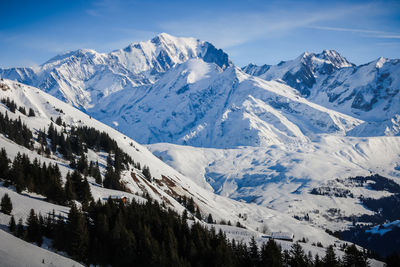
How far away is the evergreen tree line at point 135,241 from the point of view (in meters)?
66.0

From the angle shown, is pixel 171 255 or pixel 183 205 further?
pixel 183 205

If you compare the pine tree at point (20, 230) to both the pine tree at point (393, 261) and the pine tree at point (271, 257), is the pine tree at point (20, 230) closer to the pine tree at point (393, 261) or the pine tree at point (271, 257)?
the pine tree at point (271, 257)

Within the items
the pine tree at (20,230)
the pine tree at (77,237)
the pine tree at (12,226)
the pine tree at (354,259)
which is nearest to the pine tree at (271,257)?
the pine tree at (354,259)

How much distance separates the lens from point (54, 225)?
6812cm

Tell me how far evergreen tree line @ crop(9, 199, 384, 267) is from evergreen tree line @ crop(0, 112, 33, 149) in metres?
83.5

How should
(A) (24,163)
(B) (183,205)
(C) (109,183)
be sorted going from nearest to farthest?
(A) (24,163) → (C) (109,183) → (B) (183,205)

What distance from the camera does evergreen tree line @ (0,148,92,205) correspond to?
86.1 meters

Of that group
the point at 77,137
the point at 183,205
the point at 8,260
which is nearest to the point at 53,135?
the point at 77,137

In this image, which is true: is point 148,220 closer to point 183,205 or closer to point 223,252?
point 223,252

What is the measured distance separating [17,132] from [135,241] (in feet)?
351

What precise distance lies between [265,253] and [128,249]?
28333 millimetres

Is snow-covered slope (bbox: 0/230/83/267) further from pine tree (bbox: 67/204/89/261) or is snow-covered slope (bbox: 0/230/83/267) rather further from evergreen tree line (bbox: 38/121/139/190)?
evergreen tree line (bbox: 38/121/139/190)

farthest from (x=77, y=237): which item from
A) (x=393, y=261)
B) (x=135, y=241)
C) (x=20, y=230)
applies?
(x=393, y=261)

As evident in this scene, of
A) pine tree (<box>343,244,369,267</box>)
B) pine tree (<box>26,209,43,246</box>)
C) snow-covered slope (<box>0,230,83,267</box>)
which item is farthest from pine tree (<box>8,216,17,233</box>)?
pine tree (<box>343,244,369,267</box>)
